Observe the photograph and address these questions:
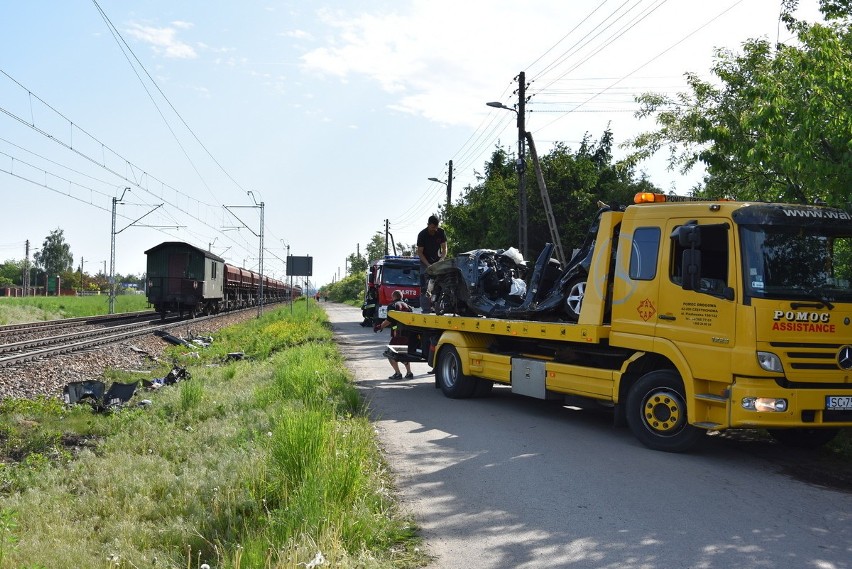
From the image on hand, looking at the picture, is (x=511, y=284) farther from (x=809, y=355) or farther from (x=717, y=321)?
(x=809, y=355)

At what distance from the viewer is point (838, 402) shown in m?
7.14

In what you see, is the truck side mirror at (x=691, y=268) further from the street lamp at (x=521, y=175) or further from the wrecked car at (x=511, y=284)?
the street lamp at (x=521, y=175)

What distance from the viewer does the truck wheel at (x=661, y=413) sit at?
25.4ft

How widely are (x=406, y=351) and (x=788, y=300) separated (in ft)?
27.3

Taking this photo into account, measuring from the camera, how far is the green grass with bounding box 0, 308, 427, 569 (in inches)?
184

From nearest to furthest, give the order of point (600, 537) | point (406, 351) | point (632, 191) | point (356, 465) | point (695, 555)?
point (695, 555) < point (600, 537) < point (356, 465) < point (406, 351) < point (632, 191)

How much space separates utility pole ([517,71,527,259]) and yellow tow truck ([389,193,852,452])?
14.7m

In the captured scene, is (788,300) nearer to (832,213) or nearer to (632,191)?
(832,213)

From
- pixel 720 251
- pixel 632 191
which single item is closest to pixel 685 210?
pixel 720 251

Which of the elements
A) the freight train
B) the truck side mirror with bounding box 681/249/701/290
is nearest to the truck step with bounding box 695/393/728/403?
the truck side mirror with bounding box 681/249/701/290

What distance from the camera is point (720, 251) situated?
7477 mm

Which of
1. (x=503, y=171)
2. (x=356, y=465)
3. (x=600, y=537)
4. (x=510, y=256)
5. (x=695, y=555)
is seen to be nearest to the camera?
(x=695, y=555)

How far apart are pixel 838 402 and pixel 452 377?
5939 millimetres

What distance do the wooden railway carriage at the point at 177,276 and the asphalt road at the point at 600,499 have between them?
27.3 m
